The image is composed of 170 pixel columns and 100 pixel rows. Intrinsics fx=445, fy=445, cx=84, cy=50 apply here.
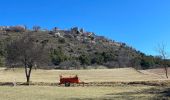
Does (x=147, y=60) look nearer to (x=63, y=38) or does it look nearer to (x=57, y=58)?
(x=57, y=58)

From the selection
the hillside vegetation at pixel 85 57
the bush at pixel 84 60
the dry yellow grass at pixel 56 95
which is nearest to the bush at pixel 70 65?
the hillside vegetation at pixel 85 57

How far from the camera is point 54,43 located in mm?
174500

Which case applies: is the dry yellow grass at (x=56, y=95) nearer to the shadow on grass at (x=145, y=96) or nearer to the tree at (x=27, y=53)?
the shadow on grass at (x=145, y=96)

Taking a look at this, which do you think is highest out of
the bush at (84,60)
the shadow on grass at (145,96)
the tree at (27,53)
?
the bush at (84,60)

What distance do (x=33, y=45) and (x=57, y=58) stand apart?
62.8m

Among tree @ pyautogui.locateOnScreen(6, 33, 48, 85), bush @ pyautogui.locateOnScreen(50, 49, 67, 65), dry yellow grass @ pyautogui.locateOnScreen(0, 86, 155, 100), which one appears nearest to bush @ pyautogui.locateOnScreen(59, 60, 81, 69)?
bush @ pyautogui.locateOnScreen(50, 49, 67, 65)

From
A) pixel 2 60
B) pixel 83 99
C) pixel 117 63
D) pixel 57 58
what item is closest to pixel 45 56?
pixel 83 99

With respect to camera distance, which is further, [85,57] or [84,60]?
[85,57]

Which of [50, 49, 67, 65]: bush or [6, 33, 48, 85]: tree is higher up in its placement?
[50, 49, 67, 65]: bush

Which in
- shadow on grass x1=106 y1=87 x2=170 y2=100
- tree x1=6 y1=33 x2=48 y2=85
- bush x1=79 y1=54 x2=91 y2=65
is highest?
bush x1=79 y1=54 x2=91 y2=65

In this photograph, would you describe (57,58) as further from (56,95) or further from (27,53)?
(56,95)

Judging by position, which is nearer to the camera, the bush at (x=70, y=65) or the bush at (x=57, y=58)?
the bush at (x=70, y=65)

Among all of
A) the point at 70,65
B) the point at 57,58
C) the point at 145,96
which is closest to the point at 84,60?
the point at 57,58

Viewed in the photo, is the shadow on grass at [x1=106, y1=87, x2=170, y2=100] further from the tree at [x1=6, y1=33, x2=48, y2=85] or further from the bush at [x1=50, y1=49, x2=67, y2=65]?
the bush at [x1=50, y1=49, x2=67, y2=65]
